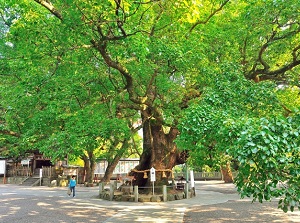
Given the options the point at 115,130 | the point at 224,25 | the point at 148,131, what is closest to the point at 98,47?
the point at 115,130

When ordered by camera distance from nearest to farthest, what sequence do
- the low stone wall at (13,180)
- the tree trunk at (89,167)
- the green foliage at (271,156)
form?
the green foliage at (271,156) → the tree trunk at (89,167) → the low stone wall at (13,180)

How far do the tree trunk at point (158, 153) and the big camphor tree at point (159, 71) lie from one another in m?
2.19

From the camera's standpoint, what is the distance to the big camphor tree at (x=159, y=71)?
5.18 meters

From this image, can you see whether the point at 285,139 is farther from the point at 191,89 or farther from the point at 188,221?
the point at 191,89

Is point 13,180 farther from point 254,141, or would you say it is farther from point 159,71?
point 254,141

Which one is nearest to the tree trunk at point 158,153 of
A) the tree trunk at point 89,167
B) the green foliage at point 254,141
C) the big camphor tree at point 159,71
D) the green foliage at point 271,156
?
the big camphor tree at point 159,71

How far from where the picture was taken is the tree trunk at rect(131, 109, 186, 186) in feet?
49.2

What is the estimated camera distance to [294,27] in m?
10.1

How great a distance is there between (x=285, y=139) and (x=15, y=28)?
24.8 ft

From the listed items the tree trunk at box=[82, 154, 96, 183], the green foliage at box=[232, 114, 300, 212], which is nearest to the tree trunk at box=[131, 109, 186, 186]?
the tree trunk at box=[82, 154, 96, 183]

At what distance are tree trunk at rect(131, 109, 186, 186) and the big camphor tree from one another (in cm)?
219

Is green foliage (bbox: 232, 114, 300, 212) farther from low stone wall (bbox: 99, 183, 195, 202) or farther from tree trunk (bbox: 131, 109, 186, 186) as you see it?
tree trunk (bbox: 131, 109, 186, 186)

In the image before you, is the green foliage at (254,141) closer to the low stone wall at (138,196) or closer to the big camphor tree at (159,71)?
the big camphor tree at (159,71)

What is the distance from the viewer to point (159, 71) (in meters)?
9.77
